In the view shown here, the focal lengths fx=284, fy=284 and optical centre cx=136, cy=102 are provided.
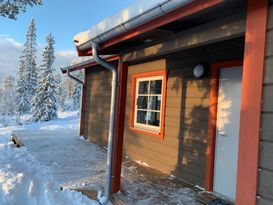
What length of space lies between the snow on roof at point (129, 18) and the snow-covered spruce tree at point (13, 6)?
2219 millimetres

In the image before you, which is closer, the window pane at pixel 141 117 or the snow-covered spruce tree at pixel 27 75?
the window pane at pixel 141 117

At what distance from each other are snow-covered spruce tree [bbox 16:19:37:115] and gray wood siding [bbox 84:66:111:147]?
16.9 metres

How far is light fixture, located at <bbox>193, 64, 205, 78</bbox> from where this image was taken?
14.3ft

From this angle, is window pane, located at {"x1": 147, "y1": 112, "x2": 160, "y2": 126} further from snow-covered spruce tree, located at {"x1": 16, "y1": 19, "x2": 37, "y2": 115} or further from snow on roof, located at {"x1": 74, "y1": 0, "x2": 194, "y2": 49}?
snow-covered spruce tree, located at {"x1": 16, "y1": 19, "x2": 37, "y2": 115}

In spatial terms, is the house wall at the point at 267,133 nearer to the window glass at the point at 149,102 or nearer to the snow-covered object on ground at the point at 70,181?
the snow-covered object on ground at the point at 70,181

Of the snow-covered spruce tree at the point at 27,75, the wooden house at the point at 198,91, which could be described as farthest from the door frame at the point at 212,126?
the snow-covered spruce tree at the point at 27,75

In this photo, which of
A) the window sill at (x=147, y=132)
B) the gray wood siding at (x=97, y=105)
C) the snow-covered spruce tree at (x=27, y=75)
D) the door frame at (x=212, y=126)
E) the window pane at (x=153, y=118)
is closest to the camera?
the door frame at (x=212, y=126)

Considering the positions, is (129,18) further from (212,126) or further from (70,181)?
(70,181)

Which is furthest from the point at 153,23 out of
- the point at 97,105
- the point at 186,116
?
the point at 97,105

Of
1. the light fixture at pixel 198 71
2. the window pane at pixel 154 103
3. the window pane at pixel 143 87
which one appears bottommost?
the window pane at pixel 154 103

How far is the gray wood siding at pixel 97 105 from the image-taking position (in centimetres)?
793

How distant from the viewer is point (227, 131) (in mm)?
3990

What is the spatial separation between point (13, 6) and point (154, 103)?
329cm

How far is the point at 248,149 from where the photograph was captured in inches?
78.8
